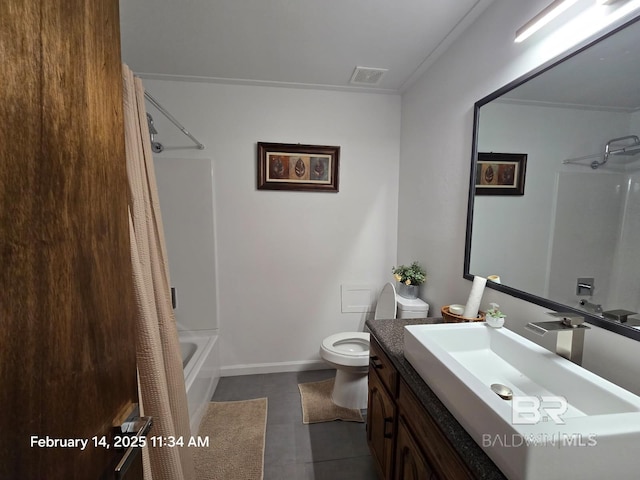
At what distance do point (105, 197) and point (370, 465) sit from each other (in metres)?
1.82

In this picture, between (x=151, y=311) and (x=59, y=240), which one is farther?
(x=151, y=311)

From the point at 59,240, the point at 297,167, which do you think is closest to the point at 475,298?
the point at 59,240

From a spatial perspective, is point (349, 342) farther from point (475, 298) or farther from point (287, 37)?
point (287, 37)

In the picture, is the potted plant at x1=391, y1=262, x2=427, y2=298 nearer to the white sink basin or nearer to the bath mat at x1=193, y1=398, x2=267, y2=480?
the white sink basin

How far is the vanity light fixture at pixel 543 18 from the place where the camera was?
0.94 m

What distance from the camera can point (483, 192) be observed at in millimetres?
1420

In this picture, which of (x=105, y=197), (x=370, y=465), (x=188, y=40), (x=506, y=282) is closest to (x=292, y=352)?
(x=370, y=465)

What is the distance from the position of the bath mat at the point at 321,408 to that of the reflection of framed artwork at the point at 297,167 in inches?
65.2

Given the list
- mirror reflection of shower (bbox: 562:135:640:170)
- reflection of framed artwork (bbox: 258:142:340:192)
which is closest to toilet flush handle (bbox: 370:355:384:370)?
mirror reflection of shower (bbox: 562:135:640:170)

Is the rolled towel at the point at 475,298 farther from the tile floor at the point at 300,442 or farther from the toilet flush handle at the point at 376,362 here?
the tile floor at the point at 300,442

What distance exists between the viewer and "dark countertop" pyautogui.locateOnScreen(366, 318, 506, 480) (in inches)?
25.0

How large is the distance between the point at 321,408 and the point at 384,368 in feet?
3.30

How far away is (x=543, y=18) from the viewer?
100 centimetres

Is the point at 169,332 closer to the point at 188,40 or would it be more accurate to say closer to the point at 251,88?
the point at 188,40
